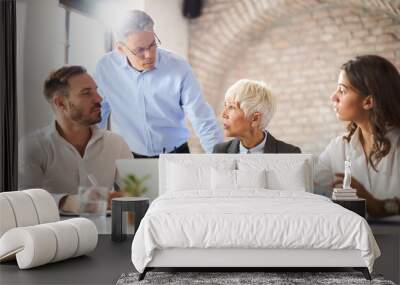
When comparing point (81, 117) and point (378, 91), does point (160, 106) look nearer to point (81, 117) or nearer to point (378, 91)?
point (81, 117)

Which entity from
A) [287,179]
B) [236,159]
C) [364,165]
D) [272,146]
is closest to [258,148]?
[272,146]

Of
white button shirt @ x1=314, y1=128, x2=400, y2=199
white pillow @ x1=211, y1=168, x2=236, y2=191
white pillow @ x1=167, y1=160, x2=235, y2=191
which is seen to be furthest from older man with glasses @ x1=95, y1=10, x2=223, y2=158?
white button shirt @ x1=314, y1=128, x2=400, y2=199

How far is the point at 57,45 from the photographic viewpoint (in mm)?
6547

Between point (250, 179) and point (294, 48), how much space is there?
154cm

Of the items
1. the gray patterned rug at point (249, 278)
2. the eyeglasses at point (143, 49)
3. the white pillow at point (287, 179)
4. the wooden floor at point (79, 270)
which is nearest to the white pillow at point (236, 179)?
the white pillow at point (287, 179)

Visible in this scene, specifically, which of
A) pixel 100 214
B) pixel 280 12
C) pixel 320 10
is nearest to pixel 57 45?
pixel 100 214

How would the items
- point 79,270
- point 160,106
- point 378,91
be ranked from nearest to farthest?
1. point 79,270
2. point 378,91
3. point 160,106

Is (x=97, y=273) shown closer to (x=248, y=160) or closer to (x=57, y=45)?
(x=248, y=160)

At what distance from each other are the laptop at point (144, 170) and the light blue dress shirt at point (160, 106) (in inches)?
4.1

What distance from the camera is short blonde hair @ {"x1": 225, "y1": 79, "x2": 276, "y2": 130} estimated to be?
621 centimetres

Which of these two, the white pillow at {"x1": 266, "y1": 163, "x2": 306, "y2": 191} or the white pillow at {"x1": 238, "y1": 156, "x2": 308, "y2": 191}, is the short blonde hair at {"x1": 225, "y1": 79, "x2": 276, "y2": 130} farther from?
the white pillow at {"x1": 266, "y1": 163, "x2": 306, "y2": 191}

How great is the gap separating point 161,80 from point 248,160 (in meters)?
1.27

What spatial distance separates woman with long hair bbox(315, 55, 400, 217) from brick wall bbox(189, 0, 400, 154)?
0.34 feet

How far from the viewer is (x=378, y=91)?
6.04 metres
